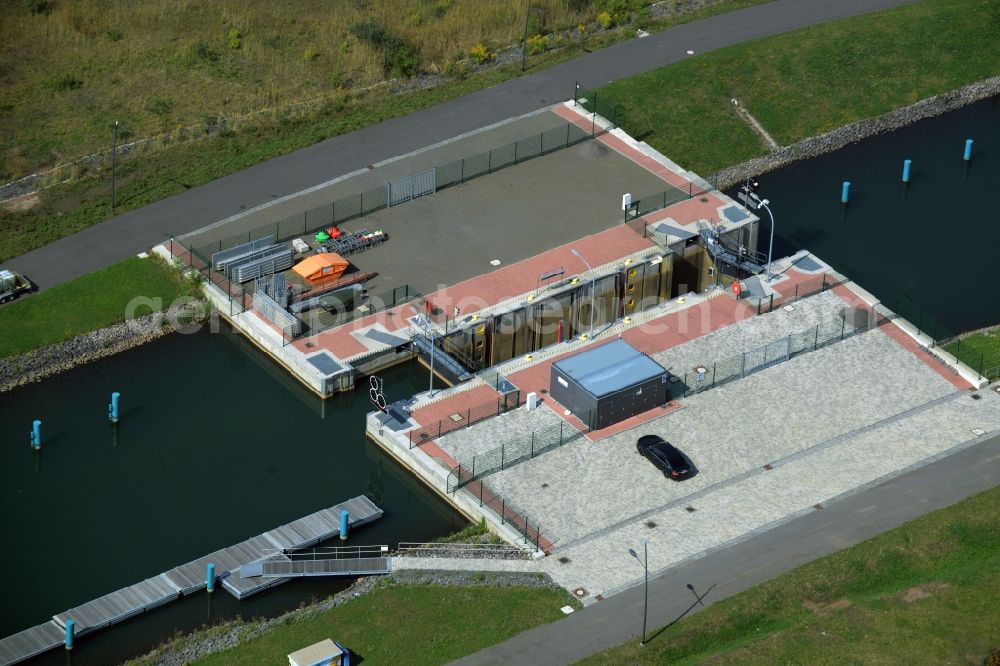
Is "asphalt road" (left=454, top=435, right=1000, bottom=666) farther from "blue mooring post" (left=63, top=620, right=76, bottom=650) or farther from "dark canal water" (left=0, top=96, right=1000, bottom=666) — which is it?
"blue mooring post" (left=63, top=620, right=76, bottom=650)

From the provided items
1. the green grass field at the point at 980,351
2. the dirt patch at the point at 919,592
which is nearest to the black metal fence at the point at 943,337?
the green grass field at the point at 980,351

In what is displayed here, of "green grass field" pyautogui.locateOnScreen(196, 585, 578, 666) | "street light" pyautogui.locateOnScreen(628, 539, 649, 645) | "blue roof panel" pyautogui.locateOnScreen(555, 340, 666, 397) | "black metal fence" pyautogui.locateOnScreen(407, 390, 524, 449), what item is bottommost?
"green grass field" pyautogui.locateOnScreen(196, 585, 578, 666)

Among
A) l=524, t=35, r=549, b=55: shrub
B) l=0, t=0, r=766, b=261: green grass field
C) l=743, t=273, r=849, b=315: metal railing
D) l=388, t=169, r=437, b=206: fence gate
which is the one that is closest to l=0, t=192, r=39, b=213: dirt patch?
l=0, t=0, r=766, b=261: green grass field

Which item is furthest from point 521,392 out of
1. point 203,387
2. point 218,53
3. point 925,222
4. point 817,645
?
point 218,53

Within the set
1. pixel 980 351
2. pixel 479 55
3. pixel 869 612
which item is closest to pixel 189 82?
pixel 479 55

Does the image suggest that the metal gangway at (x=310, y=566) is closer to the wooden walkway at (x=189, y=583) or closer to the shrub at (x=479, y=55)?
the wooden walkway at (x=189, y=583)
